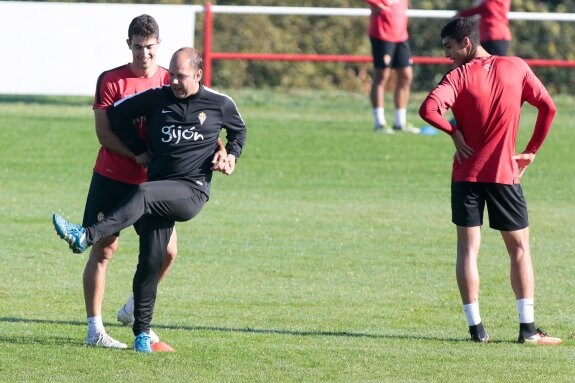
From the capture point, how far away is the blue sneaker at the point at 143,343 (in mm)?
7887

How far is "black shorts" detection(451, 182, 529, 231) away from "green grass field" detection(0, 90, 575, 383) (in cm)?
74

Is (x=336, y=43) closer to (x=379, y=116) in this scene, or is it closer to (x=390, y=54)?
(x=379, y=116)

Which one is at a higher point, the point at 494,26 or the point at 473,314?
Answer: the point at 494,26

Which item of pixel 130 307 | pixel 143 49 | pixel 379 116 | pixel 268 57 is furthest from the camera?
pixel 268 57

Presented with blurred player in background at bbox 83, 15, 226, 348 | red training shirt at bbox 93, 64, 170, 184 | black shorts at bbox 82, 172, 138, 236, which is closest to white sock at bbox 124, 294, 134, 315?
blurred player in background at bbox 83, 15, 226, 348

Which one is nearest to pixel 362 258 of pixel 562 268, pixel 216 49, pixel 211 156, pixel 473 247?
pixel 562 268

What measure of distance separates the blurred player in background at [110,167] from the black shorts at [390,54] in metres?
10.1

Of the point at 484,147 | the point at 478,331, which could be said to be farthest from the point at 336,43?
the point at 478,331

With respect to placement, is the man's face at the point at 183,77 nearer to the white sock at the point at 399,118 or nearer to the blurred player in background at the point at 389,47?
the blurred player in background at the point at 389,47

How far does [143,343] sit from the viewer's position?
789 centimetres

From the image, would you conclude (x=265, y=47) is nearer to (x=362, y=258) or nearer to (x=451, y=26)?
(x=362, y=258)

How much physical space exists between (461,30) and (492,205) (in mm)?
1082

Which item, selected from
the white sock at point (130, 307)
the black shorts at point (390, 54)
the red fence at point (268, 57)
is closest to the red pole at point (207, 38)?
the red fence at point (268, 57)

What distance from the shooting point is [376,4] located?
18.1 meters
